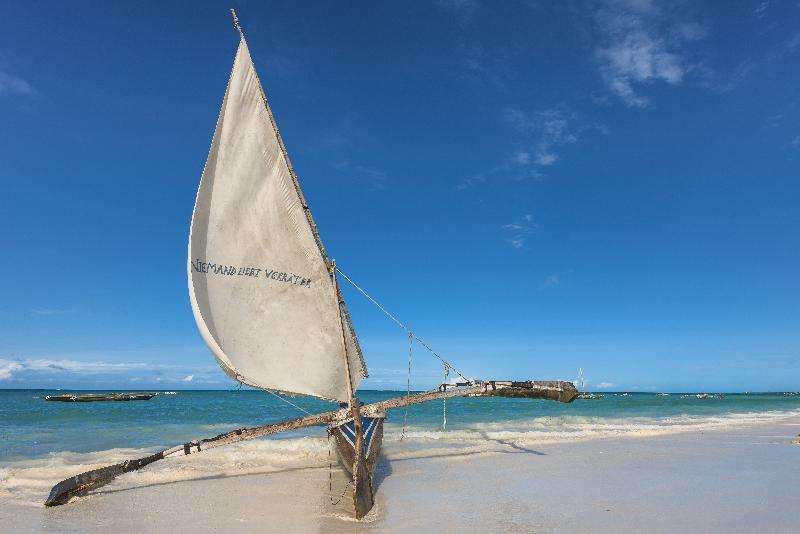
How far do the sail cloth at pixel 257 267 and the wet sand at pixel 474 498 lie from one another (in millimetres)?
2605

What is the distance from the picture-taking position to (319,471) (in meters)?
13.4

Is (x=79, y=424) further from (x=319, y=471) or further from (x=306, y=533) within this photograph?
(x=306, y=533)

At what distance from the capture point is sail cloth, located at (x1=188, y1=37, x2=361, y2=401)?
10.3 meters

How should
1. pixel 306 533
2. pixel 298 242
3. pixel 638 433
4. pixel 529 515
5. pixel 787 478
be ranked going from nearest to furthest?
pixel 306 533
pixel 529 515
pixel 298 242
pixel 787 478
pixel 638 433

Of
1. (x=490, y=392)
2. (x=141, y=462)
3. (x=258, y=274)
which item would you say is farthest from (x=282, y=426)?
(x=490, y=392)

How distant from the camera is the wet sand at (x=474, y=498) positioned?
8.48m

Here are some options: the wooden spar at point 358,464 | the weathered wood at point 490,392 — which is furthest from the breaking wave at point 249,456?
the wooden spar at point 358,464

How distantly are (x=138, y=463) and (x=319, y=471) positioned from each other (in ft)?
15.6

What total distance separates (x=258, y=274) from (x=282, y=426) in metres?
3.57

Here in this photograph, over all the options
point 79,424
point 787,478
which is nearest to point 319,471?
point 787,478

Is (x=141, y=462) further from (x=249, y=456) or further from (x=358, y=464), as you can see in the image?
(x=249, y=456)

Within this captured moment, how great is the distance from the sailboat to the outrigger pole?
0.04m

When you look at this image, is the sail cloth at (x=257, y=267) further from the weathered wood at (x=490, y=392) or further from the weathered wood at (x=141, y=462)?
the weathered wood at (x=490, y=392)

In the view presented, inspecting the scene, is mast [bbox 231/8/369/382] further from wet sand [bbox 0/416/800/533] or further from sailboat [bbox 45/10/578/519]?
wet sand [bbox 0/416/800/533]
